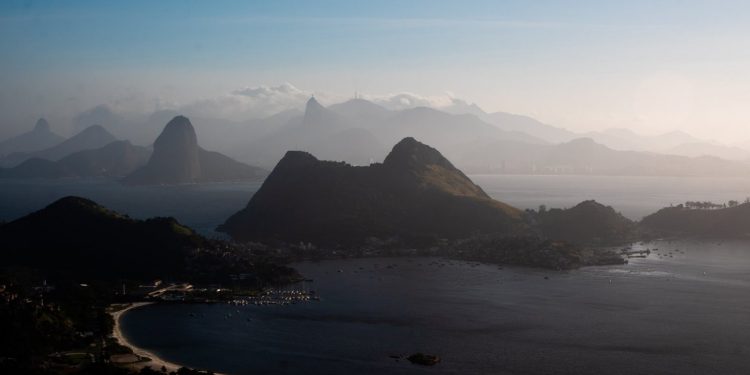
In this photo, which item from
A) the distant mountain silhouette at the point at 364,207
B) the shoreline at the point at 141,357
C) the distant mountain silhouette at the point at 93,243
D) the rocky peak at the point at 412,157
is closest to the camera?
the shoreline at the point at 141,357

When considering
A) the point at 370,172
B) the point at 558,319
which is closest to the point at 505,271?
the point at 558,319

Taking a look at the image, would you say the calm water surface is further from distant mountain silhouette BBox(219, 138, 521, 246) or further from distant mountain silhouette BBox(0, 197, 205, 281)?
distant mountain silhouette BBox(219, 138, 521, 246)

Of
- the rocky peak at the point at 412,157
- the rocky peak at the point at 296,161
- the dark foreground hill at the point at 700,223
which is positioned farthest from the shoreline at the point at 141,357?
the dark foreground hill at the point at 700,223

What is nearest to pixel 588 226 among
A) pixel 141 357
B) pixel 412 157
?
pixel 412 157

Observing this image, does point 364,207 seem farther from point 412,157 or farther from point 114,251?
point 114,251

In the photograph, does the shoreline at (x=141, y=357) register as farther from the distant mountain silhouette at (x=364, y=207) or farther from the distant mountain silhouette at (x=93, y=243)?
the distant mountain silhouette at (x=364, y=207)

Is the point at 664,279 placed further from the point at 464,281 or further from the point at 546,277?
the point at 464,281
